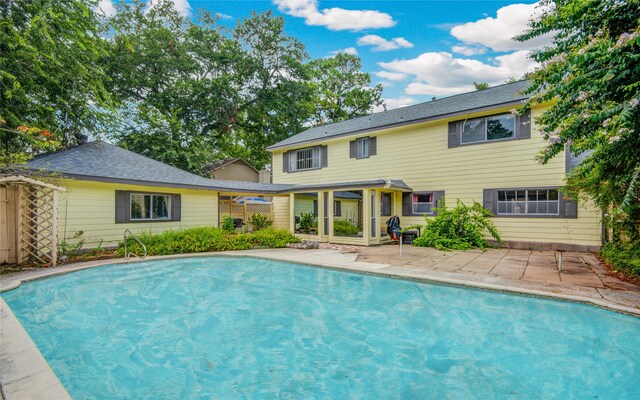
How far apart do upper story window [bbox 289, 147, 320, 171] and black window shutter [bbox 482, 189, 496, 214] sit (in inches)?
322

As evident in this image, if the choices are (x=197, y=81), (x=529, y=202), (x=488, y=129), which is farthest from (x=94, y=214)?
(x=197, y=81)

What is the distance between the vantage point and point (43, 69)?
387 inches

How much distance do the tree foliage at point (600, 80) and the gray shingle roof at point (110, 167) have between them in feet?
37.7

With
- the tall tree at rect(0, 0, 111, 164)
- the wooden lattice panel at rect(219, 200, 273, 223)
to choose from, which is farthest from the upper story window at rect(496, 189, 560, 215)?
the tall tree at rect(0, 0, 111, 164)

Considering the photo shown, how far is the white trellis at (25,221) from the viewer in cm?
766

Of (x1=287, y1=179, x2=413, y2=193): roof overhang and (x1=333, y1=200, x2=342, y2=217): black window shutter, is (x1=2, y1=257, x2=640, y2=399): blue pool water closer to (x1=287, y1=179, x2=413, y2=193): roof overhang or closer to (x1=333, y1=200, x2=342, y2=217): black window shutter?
(x1=287, y1=179, x2=413, y2=193): roof overhang

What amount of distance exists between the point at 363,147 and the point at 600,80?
35.5ft

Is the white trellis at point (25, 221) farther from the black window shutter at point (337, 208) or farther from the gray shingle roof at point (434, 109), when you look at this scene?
the black window shutter at point (337, 208)

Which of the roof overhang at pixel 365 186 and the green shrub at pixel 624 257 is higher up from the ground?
the roof overhang at pixel 365 186

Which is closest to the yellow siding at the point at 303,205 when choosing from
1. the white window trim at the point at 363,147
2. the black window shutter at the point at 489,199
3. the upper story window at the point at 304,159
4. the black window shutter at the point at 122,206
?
the upper story window at the point at 304,159

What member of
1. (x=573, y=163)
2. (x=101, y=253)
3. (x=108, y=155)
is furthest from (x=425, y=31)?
(x=101, y=253)

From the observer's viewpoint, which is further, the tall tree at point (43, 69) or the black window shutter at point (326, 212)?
the black window shutter at point (326, 212)

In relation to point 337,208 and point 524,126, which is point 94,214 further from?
point 524,126

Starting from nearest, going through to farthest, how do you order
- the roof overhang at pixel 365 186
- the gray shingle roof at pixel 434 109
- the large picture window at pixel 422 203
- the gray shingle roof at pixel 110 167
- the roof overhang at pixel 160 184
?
1. the roof overhang at pixel 160 184
2. the gray shingle roof at pixel 110 167
3. the gray shingle roof at pixel 434 109
4. the roof overhang at pixel 365 186
5. the large picture window at pixel 422 203
